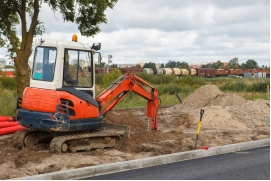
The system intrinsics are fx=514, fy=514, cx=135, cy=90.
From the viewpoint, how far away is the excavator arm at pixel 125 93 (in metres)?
14.5

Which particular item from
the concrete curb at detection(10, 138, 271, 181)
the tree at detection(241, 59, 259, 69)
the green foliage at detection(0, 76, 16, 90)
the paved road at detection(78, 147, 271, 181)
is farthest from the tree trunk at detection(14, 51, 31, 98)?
the tree at detection(241, 59, 259, 69)

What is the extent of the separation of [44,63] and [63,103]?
1189 millimetres

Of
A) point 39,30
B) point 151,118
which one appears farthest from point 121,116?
point 39,30

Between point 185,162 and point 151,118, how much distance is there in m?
4.35

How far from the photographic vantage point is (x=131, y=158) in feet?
39.3

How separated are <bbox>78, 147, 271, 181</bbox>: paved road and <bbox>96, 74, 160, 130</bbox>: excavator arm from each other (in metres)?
3.43

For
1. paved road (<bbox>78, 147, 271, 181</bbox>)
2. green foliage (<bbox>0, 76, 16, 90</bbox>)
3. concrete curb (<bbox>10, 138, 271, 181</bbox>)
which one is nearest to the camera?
concrete curb (<bbox>10, 138, 271, 181</bbox>)

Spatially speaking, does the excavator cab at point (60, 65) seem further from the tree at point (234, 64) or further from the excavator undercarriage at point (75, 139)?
the tree at point (234, 64)

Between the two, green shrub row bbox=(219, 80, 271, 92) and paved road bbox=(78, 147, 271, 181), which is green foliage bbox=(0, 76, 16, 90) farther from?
paved road bbox=(78, 147, 271, 181)

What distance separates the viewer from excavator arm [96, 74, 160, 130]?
47.6 ft

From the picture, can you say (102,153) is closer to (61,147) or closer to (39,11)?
(61,147)

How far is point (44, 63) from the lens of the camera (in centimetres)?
1298

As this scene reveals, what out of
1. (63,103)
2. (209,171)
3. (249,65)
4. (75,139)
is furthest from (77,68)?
(249,65)

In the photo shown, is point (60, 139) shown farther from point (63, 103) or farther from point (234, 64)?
point (234, 64)
